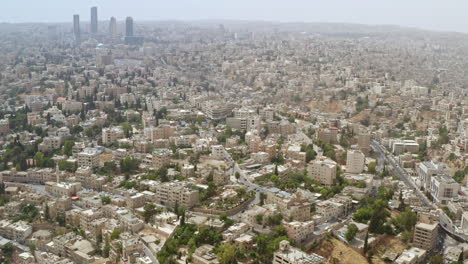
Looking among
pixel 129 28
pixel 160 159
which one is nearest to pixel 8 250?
pixel 160 159

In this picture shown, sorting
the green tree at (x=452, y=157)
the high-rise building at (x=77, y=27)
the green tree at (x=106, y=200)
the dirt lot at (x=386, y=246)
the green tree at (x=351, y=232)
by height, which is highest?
the high-rise building at (x=77, y=27)

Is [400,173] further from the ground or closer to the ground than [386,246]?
further from the ground

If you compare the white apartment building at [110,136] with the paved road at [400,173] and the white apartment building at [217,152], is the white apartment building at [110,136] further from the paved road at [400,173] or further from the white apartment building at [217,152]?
the paved road at [400,173]

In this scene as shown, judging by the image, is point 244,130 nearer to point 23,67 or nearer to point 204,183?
point 204,183

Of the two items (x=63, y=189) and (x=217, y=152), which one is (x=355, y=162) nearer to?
(x=217, y=152)

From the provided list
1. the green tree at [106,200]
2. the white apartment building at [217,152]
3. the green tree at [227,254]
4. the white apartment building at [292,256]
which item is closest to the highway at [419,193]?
the white apartment building at [292,256]

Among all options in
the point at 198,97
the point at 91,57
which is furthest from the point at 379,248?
the point at 91,57
